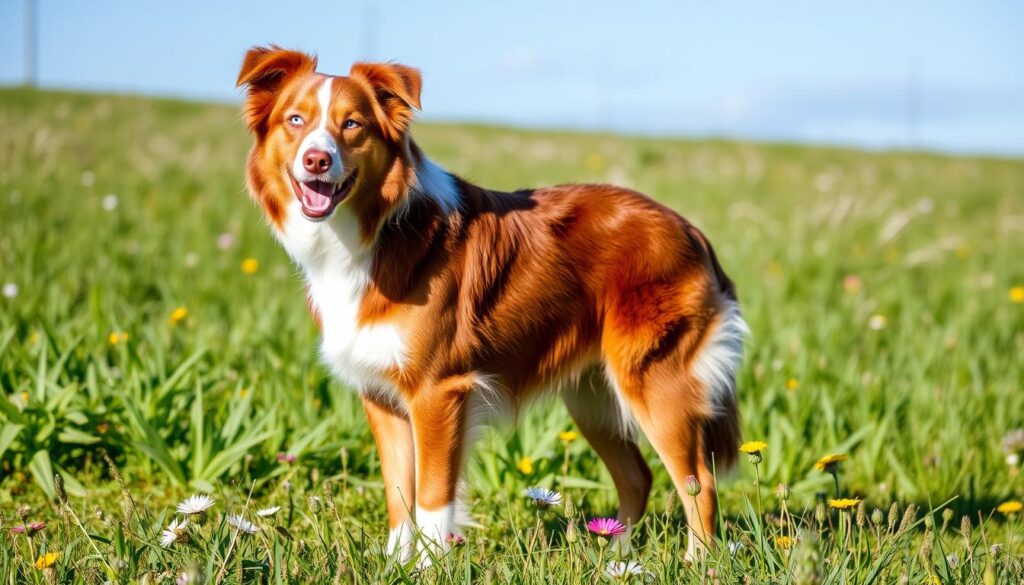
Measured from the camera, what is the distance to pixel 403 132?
319 centimetres

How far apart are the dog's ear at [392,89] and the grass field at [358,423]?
0.60 meters

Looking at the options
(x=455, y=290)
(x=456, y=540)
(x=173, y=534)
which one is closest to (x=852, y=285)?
(x=455, y=290)

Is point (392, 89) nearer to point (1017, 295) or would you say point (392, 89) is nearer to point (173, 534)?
point (173, 534)

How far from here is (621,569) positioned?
2641 millimetres

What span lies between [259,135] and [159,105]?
19412 mm

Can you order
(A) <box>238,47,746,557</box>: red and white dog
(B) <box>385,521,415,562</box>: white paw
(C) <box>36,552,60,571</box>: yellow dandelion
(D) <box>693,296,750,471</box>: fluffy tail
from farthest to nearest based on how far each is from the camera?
(D) <box>693,296,750,471</box>: fluffy tail
(B) <box>385,521,415,562</box>: white paw
(A) <box>238,47,746,557</box>: red and white dog
(C) <box>36,552,60,571</box>: yellow dandelion

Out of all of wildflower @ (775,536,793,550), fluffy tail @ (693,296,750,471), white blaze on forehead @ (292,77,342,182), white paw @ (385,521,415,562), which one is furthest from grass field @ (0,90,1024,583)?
white blaze on forehead @ (292,77,342,182)

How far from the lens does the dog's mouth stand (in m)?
2.98

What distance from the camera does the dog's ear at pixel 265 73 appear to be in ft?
10.5

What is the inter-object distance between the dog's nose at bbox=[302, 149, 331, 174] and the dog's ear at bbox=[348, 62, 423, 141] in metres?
0.34

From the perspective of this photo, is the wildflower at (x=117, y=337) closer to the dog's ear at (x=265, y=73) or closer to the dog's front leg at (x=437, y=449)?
the dog's ear at (x=265, y=73)

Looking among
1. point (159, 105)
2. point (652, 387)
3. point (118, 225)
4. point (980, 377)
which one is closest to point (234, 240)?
point (118, 225)

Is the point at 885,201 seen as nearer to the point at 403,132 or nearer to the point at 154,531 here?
the point at 403,132

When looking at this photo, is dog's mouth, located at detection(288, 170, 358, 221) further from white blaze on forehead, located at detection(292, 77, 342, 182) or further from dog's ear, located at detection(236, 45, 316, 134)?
dog's ear, located at detection(236, 45, 316, 134)
